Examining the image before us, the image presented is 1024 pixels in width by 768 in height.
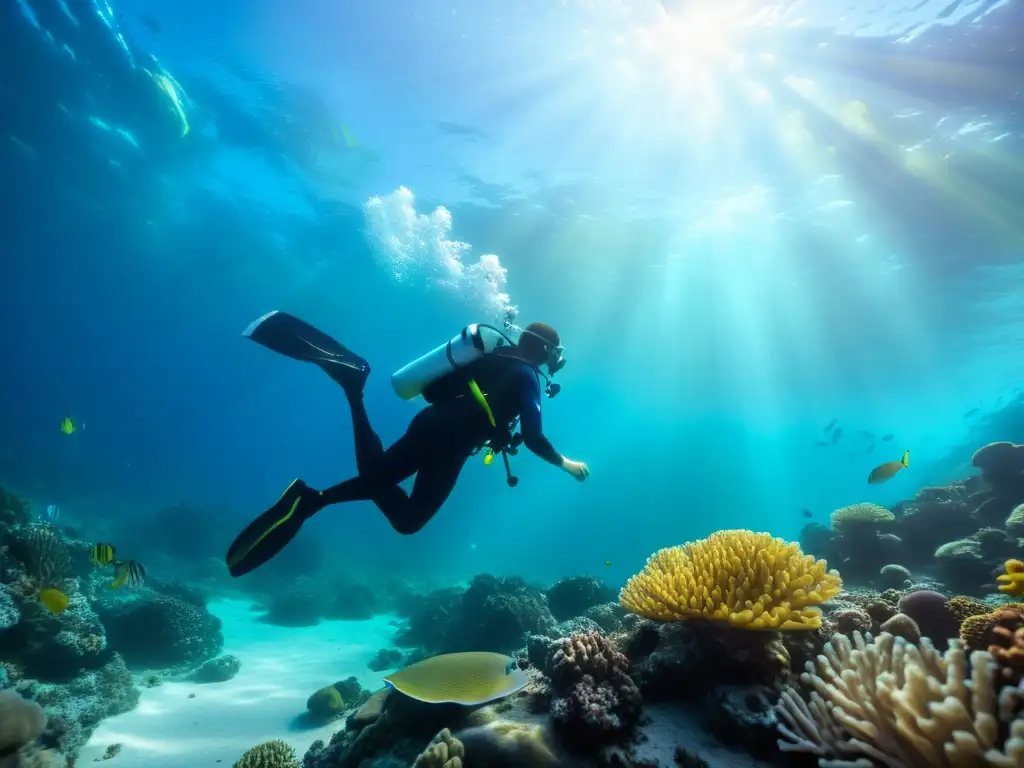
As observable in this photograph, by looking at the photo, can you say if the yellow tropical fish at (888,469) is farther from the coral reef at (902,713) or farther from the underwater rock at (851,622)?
the coral reef at (902,713)

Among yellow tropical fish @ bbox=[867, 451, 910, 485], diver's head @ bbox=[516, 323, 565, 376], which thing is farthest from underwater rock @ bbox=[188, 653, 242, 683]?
yellow tropical fish @ bbox=[867, 451, 910, 485]

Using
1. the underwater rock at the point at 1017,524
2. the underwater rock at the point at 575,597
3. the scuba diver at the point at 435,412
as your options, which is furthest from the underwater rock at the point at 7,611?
the underwater rock at the point at 1017,524

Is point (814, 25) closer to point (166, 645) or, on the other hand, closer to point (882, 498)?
point (166, 645)

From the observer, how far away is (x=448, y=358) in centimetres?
521

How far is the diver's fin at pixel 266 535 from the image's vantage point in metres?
4.49

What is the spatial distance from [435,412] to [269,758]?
4.01 meters

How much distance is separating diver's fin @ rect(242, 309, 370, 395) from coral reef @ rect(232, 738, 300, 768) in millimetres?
3911

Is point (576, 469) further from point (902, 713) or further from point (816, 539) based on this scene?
point (816, 539)

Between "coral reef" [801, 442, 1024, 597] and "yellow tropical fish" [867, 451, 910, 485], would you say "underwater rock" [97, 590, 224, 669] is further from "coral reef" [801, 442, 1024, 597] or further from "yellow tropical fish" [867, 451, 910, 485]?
"yellow tropical fish" [867, 451, 910, 485]

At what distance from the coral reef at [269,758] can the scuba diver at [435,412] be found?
8.13 feet

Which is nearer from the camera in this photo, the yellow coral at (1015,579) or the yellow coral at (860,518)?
the yellow coral at (1015,579)

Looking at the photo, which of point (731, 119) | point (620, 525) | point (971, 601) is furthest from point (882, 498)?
point (971, 601)

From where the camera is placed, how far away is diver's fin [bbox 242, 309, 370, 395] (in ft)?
16.9

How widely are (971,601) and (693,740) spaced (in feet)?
9.43
